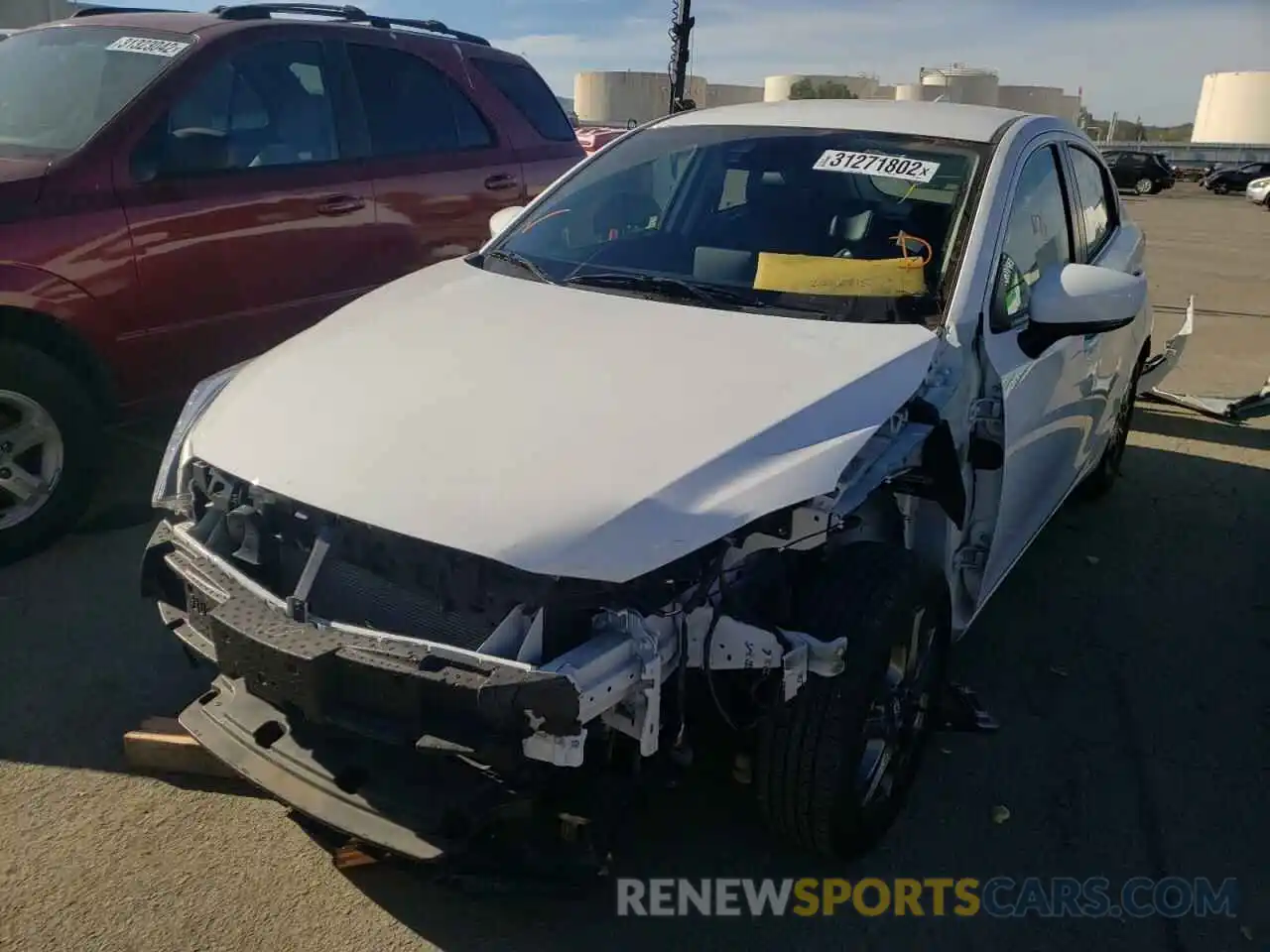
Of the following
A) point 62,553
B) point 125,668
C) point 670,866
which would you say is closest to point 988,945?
point 670,866

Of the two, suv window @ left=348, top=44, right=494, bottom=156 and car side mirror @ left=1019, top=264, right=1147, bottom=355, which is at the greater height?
suv window @ left=348, top=44, right=494, bottom=156

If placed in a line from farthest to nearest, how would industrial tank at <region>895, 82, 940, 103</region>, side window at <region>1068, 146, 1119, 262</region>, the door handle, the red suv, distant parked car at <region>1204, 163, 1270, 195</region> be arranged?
industrial tank at <region>895, 82, 940, 103</region> < distant parked car at <region>1204, 163, 1270, 195</region> < the door handle < side window at <region>1068, 146, 1119, 262</region> < the red suv

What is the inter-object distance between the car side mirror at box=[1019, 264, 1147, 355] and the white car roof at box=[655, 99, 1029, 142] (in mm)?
626

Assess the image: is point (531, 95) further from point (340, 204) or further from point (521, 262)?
point (521, 262)

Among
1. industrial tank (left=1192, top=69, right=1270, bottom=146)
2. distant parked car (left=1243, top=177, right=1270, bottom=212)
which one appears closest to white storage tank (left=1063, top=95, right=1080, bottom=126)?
industrial tank (left=1192, top=69, right=1270, bottom=146)

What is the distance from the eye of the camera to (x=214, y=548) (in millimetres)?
2621

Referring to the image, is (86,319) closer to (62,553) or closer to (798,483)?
(62,553)

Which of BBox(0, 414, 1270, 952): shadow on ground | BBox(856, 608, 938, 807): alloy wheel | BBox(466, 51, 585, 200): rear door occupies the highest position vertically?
BBox(466, 51, 585, 200): rear door

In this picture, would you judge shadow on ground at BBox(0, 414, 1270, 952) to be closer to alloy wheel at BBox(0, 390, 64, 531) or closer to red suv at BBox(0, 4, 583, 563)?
alloy wheel at BBox(0, 390, 64, 531)

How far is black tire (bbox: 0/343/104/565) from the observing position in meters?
4.08

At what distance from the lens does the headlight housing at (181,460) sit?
9.18 ft

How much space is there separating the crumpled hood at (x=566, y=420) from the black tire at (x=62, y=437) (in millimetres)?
1502

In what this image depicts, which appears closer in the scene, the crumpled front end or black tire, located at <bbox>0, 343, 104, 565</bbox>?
the crumpled front end

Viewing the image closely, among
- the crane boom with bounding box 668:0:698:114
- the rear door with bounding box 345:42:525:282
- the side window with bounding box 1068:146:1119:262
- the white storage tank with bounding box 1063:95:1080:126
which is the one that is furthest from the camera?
the white storage tank with bounding box 1063:95:1080:126
